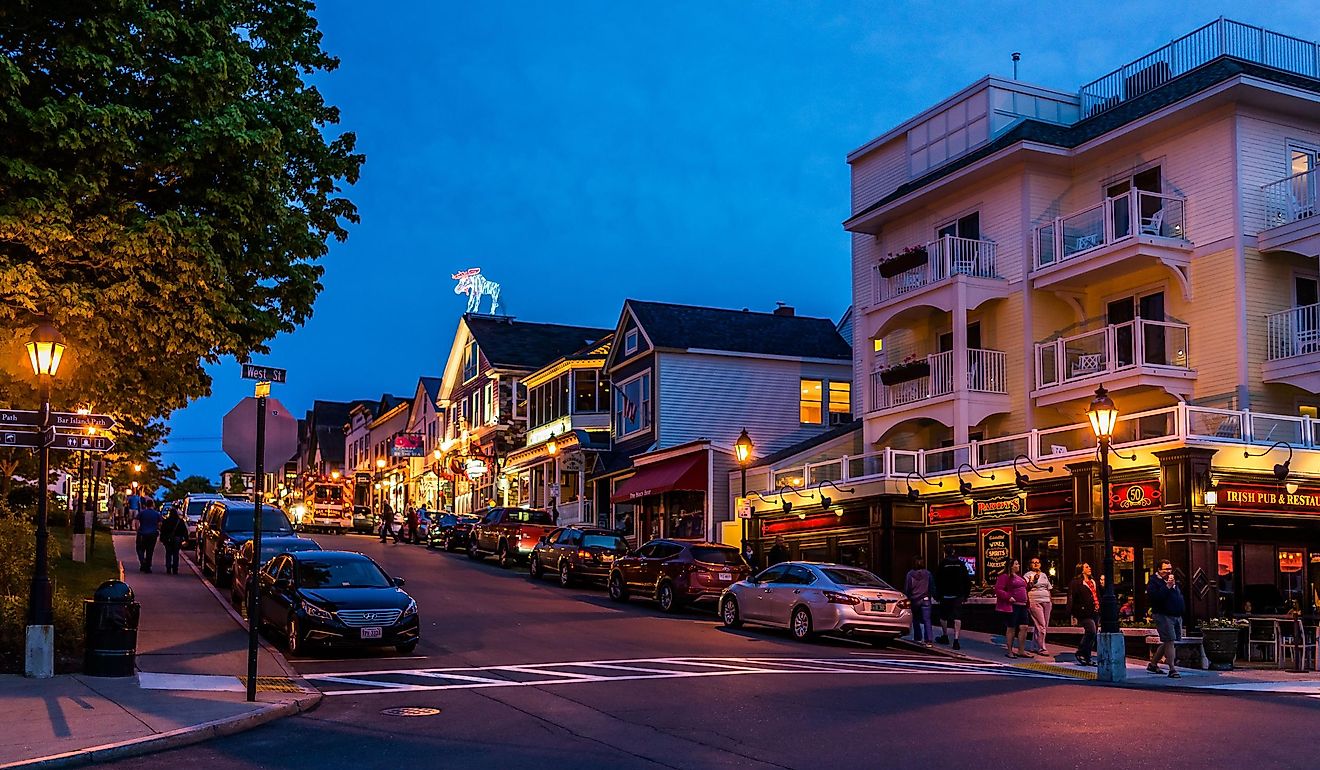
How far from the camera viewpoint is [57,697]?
13945mm

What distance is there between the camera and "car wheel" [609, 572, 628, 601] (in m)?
31.9

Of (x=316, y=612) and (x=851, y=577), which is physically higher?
(x=851, y=577)

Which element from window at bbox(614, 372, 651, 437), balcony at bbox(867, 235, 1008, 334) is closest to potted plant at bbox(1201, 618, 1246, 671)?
balcony at bbox(867, 235, 1008, 334)

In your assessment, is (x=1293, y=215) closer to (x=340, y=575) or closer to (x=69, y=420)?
(x=340, y=575)

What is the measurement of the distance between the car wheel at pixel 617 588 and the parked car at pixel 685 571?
0.72m

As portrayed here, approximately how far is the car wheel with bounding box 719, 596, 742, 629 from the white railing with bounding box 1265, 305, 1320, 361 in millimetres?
12075

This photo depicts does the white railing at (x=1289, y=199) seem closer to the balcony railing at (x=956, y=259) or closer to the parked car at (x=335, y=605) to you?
the balcony railing at (x=956, y=259)

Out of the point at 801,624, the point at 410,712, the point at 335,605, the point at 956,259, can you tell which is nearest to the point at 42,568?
the point at 335,605

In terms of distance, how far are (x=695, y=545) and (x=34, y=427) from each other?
656 inches

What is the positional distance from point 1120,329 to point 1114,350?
1.05 metres

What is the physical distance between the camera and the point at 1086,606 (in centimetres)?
2280

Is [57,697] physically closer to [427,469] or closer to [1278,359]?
[1278,359]

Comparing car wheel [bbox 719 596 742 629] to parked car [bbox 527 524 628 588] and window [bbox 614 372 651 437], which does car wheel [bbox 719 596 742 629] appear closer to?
parked car [bbox 527 524 628 588]

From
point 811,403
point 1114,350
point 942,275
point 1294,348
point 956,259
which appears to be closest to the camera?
point 1294,348
